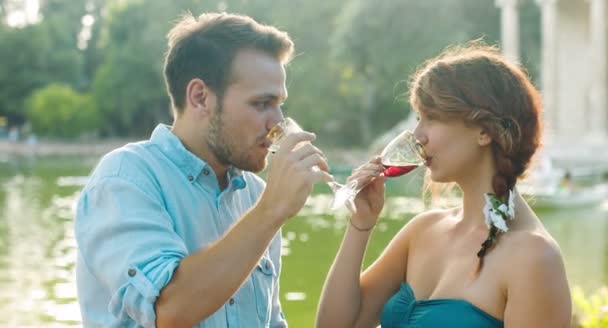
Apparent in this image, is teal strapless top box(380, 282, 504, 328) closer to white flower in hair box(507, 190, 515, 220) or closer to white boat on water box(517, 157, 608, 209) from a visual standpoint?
white flower in hair box(507, 190, 515, 220)

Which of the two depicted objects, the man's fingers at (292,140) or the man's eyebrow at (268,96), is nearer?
the man's fingers at (292,140)

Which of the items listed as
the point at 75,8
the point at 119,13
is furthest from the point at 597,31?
the point at 75,8

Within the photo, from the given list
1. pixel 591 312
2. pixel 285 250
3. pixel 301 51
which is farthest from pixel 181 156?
pixel 301 51

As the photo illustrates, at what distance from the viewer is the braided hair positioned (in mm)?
2900

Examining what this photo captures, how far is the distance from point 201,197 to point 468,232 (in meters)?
0.86

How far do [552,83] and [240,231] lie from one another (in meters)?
34.7

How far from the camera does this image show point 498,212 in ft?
9.41

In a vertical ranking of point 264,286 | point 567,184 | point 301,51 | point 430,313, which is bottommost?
point 301,51

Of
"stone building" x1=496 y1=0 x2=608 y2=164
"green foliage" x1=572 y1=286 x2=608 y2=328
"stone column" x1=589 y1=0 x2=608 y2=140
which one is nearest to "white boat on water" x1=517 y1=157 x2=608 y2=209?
"stone building" x1=496 y1=0 x2=608 y2=164

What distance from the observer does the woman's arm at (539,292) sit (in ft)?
8.82

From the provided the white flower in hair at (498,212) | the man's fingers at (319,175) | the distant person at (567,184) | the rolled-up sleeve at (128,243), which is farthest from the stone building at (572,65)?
the rolled-up sleeve at (128,243)

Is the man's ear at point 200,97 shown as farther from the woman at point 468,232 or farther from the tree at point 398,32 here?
the tree at point 398,32

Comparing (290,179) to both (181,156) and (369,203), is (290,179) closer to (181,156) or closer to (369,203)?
(181,156)

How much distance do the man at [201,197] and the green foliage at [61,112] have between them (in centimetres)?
5401
